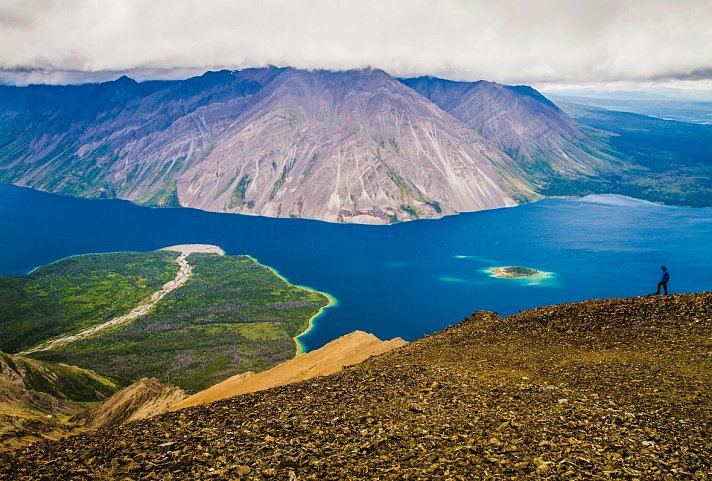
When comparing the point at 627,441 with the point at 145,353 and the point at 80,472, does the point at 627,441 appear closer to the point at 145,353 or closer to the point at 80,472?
the point at 80,472

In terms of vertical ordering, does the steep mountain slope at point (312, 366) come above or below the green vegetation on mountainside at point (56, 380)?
above

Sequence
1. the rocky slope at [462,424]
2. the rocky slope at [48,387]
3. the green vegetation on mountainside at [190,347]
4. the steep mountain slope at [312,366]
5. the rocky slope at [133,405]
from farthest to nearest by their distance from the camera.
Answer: the green vegetation on mountainside at [190,347] < the rocky slope at [48,387] < the rocky slope at [133,405] < the steep mountain slope at [312,366] < the rocky slope at [462,424]

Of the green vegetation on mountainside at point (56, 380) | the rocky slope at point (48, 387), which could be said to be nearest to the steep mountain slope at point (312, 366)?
the rocky slope at point (48, 387)

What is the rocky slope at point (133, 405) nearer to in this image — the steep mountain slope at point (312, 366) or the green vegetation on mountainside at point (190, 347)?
the steep mountain slope at point (312, 366)

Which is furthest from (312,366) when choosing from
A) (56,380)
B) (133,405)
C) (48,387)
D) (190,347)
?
(190,347)

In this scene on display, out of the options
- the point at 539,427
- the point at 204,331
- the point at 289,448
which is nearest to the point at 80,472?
the point at 289,448

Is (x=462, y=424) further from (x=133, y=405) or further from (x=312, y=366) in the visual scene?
(x=133, y=405)
